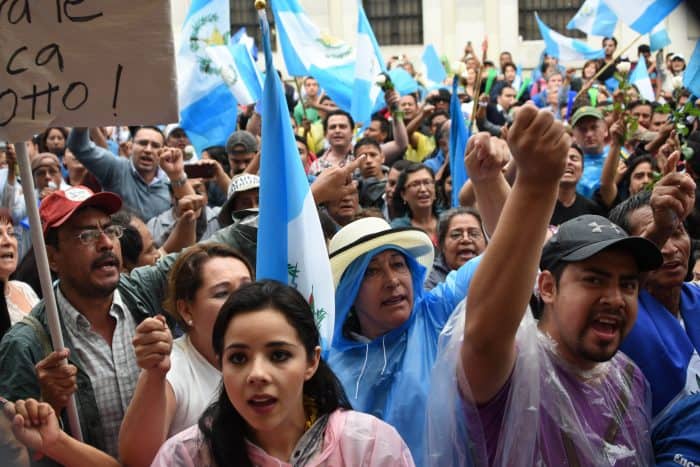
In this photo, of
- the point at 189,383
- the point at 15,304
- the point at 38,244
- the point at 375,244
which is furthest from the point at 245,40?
the point at 38,244

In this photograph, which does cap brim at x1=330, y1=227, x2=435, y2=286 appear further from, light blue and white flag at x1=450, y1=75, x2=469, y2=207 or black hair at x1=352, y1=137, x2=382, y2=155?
black hair at x1=352, y1=137, x2=382, y2=155

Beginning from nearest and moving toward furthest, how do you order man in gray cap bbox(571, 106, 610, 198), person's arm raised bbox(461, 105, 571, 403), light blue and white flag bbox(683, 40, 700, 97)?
person's arm raised bbox(461, 105, 571, 403), light blue and white flag bbox(683, 40, 700, 97), man in gray cap bbox(571, 106, 610, 198)

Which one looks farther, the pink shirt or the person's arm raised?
the pink shirt

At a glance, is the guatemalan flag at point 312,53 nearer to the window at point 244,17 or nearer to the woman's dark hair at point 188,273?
the woman's dark hair at point 188,273

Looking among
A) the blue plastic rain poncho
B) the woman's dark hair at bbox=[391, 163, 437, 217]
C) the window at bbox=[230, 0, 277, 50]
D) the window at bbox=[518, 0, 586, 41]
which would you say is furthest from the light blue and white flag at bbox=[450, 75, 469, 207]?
the window at bbox=[230, 0, 277, 50]

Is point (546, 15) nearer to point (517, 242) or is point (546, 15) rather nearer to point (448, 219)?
point (448, 219)

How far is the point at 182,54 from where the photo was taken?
8.52 metres

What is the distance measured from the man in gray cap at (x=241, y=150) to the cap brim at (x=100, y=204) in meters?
3.67

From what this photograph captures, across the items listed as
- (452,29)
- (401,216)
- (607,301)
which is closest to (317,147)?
(401,216)

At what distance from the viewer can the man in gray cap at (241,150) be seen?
24.6 feet

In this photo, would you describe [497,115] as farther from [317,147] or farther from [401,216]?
[401,216]

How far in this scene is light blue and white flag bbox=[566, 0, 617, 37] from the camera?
11.6 meters

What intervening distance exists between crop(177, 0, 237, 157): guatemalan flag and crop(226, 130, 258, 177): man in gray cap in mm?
938

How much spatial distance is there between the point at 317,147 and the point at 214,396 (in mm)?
7791
